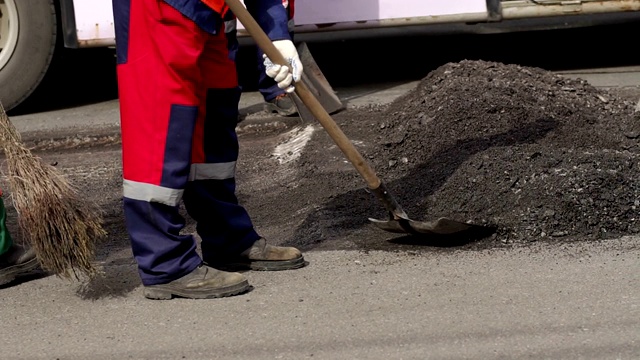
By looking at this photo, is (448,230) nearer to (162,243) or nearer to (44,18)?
(162,243)

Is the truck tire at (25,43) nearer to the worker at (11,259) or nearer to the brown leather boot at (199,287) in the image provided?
the worker at (11,259)

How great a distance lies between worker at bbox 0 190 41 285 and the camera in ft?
13.9

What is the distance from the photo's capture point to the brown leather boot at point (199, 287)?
3986 mm

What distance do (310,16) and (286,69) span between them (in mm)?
3362

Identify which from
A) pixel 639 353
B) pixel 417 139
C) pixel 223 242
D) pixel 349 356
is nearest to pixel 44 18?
pixel 417 139

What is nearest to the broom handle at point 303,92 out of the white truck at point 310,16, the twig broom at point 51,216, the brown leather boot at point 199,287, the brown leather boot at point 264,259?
the brown leather boot at point 264,259

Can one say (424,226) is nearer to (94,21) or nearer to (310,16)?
(310,16)

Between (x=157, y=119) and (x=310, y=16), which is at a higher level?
(x=157, y=119)

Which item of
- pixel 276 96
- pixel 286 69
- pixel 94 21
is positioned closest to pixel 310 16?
pixel 276 96

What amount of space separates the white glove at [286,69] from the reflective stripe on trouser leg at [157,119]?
0.86 ft

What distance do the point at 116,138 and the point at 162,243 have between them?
3.00 meters

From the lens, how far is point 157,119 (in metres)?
3.80

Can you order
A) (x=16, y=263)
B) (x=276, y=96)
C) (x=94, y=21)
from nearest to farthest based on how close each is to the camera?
(x=16, y=263), (x=276, y=96), (x=94, y=21)

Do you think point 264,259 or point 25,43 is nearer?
point 264,259
